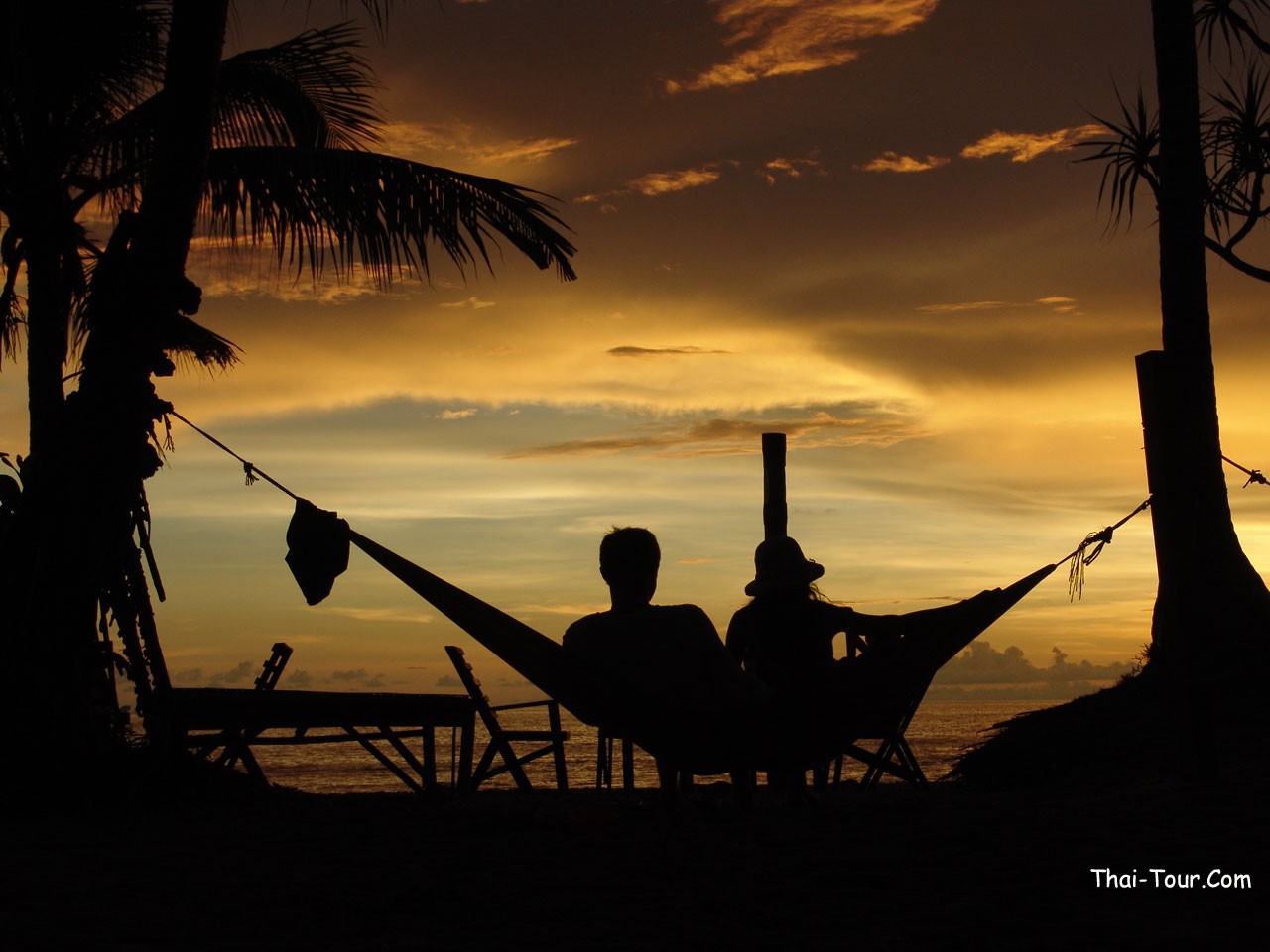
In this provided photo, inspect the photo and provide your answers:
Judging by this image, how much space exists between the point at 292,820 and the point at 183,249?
2462mm

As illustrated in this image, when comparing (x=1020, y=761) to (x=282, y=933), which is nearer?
(x=282, y=933)

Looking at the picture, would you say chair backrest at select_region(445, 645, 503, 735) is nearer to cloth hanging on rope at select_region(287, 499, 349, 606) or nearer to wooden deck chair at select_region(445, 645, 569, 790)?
wooden deck chair at select_region(445, 645, 569, 790)

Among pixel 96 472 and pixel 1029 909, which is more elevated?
pixel 96 472

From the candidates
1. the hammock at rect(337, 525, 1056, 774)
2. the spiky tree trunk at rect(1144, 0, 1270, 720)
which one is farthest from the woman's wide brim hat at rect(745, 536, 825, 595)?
the spiky tree trunk at rect(1144, 0, 1270, 720)

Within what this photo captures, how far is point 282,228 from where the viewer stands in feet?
24.1

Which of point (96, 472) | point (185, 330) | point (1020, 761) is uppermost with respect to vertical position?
point (185, 330)

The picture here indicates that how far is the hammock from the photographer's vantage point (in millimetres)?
3949

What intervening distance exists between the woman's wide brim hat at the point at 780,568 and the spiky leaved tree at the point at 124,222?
2642 mm

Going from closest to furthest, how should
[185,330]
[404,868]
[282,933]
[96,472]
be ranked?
[282,933] < [404,868] < [96,472] < [185,330]

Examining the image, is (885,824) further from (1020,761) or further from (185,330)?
(1020,761)

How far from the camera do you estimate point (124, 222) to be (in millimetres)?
5105

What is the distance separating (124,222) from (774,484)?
4790mm

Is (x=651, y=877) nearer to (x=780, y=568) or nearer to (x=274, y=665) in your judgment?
(x=780, y=568)

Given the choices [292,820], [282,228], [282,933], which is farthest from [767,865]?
[282,228]
